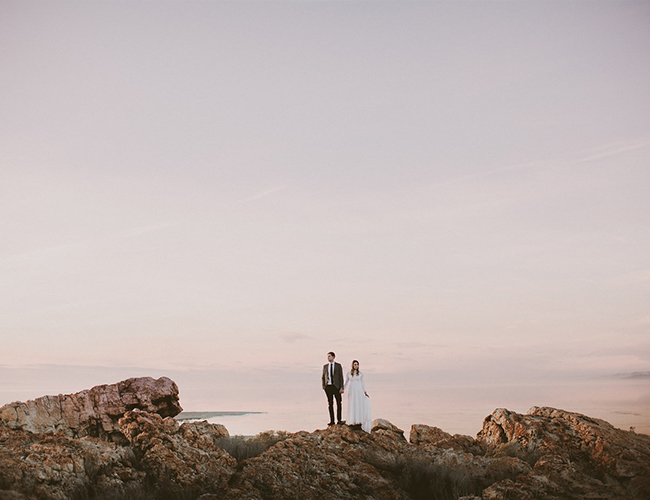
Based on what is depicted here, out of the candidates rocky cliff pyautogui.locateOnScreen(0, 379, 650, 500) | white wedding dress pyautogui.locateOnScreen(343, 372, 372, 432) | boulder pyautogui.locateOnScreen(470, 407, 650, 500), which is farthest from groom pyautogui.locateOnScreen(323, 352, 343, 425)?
boulder pyautogui.locateOnScreen(470, 407, 650, 500)

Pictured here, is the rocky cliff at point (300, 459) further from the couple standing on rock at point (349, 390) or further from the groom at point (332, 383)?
the groom at point (332, 383)

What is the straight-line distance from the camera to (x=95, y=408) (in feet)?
49.8

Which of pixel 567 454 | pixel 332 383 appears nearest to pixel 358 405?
pixel 332 383

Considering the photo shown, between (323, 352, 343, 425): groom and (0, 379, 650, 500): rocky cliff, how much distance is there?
2226 millimetres

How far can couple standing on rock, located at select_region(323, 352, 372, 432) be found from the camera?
712 inches

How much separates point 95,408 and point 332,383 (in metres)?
7.73

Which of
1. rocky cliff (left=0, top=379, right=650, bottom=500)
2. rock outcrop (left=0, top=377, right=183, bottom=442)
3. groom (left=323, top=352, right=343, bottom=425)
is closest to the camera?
rocky cliff (left=0, top=379, right=650, bottom=500)

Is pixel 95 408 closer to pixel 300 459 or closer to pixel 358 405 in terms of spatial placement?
pixel 300 459

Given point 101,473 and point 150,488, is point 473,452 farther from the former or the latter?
point 101,473

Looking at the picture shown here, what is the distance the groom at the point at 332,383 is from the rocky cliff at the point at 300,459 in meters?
2.23

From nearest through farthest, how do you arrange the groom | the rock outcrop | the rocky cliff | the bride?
1. the rocky cliff
2. the rock outcrop
3. the bride
4. the groom

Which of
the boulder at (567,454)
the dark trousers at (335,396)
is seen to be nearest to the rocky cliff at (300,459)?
the boulder at (567,454)

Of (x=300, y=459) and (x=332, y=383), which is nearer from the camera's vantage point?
(x=300, y=459)

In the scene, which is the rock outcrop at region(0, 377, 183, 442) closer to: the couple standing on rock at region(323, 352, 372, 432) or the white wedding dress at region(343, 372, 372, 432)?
the couple standing on rock at region(323, 352, 372, 432)
